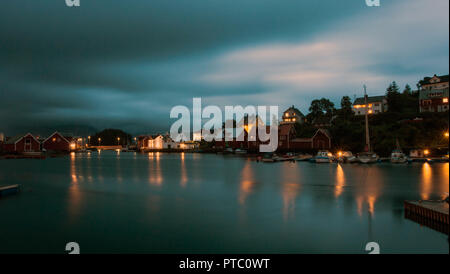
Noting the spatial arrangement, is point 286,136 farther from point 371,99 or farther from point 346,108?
point 371,99

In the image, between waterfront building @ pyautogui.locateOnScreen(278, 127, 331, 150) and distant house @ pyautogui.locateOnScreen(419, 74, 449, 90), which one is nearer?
waterfront building @ pyautogui.locateOnScreen(278, 127, 331, 150)

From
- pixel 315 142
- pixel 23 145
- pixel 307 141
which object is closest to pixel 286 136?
pixel 307 141

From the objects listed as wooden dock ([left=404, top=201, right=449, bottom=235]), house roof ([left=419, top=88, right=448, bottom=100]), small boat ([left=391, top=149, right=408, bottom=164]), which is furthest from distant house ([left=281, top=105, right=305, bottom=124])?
wooden dock ([left=404, top=201, right=449, bottom=235])

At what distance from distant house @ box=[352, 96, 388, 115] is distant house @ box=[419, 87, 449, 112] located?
1183cm

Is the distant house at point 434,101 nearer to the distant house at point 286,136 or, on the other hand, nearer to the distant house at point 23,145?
the distant house at point 286,136

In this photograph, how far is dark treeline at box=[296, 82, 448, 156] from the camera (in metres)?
53.6

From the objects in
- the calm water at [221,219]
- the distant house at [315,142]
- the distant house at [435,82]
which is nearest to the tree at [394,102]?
the distant house at [435,82]

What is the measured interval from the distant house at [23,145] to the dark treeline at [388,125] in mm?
79498

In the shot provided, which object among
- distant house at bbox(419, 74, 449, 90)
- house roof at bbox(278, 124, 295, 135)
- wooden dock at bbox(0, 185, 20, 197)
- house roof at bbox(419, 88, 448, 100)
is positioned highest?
distant house at bbox(419, 74, 449, 90)

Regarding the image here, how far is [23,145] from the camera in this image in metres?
87.7

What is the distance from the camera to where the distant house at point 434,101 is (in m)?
62.5

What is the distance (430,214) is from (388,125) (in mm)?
51317

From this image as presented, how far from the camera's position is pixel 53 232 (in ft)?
49.6

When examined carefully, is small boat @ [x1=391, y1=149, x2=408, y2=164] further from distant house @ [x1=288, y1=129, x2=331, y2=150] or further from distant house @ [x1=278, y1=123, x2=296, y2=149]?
distant house @ [x1=278, y1=123, x2=296, y2=149]
